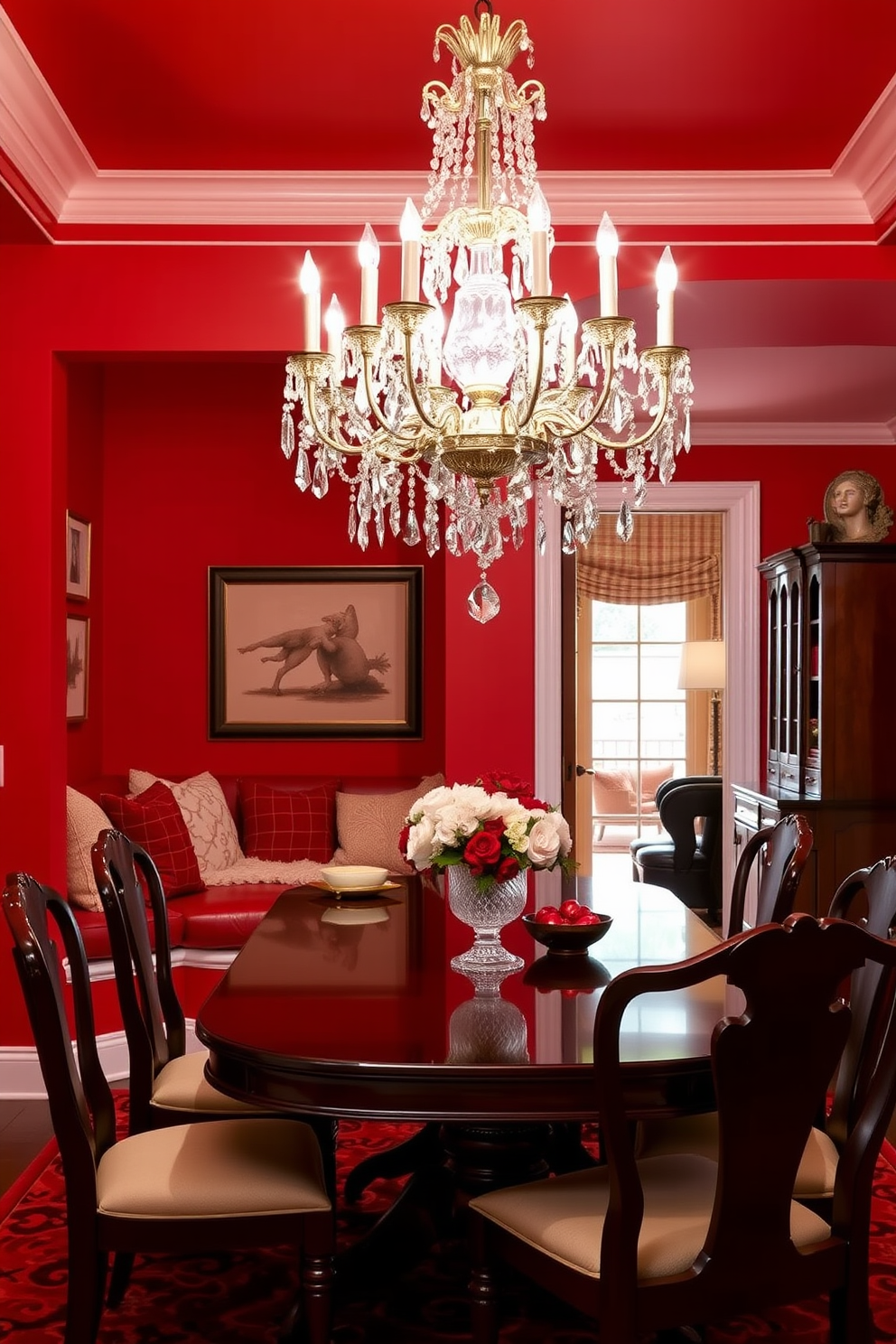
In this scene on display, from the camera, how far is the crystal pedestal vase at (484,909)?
A: 99.7 inches

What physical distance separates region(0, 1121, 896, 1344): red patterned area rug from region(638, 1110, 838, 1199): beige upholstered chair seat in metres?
0.42

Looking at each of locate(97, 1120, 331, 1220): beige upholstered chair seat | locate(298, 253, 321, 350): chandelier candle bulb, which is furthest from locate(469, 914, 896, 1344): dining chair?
locate(298, 253, 321, 350): chandelier candle bulb

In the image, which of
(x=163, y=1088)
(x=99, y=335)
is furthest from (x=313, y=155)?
(x=163, y=1088)

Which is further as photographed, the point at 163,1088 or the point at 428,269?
the point at 428,269

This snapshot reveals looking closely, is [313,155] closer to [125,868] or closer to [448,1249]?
[125,868]

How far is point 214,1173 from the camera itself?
→ 2205 mm

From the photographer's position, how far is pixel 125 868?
276 cm

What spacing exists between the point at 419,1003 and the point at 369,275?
156cm

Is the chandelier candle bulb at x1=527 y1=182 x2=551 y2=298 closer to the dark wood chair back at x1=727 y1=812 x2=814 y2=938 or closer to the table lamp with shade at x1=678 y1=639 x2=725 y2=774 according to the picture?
the dark wood chair back at x1=727 y1=812 x2=814 y2=938

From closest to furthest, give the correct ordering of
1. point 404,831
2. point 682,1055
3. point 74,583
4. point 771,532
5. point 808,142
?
point 682,1055, point 404,831, point 808,142, point 74,583, point 771,532

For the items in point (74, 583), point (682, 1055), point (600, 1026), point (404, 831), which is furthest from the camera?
point (74, 583)

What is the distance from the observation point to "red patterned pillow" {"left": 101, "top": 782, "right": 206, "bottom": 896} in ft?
16.0

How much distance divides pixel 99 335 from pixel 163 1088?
251 centimetres

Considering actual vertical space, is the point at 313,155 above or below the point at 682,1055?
above
